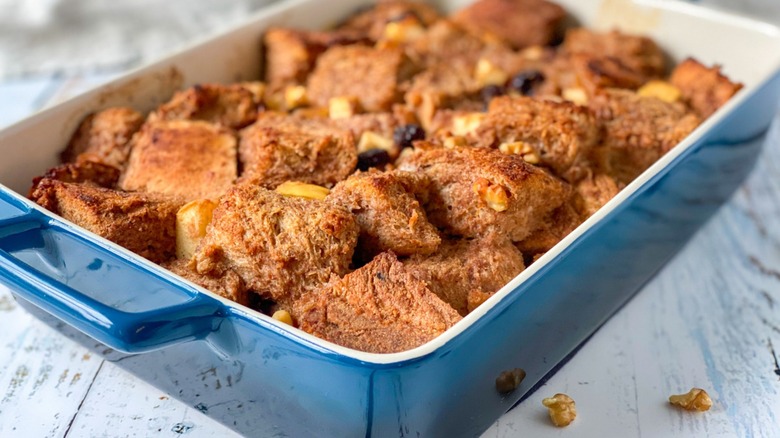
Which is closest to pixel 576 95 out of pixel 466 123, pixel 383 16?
pixel 466 123

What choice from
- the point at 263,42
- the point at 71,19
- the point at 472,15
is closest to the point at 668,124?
the point at 472,15

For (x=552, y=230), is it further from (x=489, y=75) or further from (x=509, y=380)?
(x=489, y=75)

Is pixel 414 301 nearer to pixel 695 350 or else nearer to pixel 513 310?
pixel 513 310

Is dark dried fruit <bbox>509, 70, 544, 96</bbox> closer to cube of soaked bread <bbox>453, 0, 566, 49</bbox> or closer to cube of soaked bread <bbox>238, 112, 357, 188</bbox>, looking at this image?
cube of soaked bread <bbox>453, 0, 566, 49</bbox>

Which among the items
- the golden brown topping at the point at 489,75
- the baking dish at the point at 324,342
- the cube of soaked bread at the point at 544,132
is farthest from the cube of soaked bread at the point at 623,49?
the cube of soaked bread at the point at 544,132

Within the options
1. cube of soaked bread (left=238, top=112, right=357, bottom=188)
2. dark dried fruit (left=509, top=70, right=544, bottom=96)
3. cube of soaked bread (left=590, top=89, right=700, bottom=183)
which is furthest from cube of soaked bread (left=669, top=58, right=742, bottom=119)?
cube of soaked bread (left=238, top=112, right=357, bottom=188)
